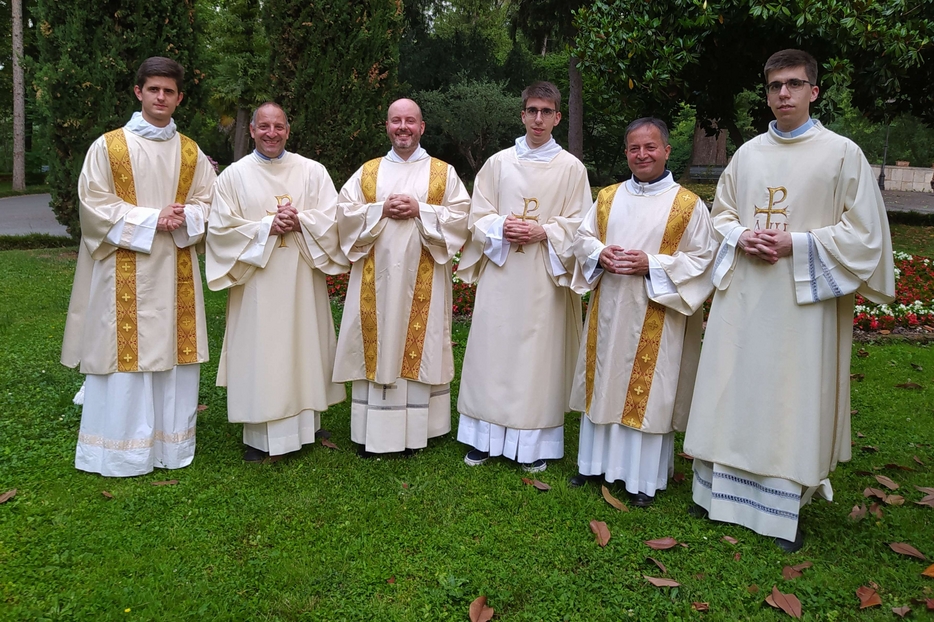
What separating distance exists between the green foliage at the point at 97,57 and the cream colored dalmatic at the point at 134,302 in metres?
7.37

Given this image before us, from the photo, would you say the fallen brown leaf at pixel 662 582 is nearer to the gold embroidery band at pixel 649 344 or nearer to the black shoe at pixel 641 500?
the black shoe at pixel 641 500

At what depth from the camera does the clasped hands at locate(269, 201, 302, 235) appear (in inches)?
177

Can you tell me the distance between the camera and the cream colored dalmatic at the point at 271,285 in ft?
14.8

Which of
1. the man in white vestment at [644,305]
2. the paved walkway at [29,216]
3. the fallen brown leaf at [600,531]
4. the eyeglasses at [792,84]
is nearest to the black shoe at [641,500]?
the man in white vestment at [644,305]

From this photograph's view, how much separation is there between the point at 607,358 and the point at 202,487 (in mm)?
2562

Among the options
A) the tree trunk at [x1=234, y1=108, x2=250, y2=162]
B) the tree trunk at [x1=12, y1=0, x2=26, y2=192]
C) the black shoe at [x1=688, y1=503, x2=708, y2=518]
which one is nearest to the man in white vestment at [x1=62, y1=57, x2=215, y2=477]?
the black shoe at [x1=688, y1=503, x2=708, y2=518]

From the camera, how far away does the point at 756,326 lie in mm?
3732

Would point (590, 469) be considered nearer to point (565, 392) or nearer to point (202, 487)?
point (565, 392)

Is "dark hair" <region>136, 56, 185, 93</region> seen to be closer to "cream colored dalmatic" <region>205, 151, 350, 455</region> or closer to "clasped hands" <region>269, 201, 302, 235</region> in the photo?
"cream colored dalmatic" <region>205, 151, 350, 455</region>

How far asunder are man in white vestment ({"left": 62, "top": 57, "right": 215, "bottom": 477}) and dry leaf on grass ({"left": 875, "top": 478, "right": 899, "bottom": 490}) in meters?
4.42

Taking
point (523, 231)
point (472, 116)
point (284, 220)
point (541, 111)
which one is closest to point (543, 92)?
point (541, 111)

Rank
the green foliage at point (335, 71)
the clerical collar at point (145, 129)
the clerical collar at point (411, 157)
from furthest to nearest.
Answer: the green foliage at point (335, 71) → the clerical collar at point (411, 157) → the clerical collar at point (145, 129)

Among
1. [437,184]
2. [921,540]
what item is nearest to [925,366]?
[921,540]

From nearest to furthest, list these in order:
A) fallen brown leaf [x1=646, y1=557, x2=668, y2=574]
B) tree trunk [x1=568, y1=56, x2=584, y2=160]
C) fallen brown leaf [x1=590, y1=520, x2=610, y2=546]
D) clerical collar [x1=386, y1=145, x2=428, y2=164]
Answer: fallen brown leaf [x1=646, y1=557, x2=668, y2=574] < fallen brown leaf [x1=590, y1=520, x2=610, y2=546] < clerical collar [x1=386, y1=145, x2=428, y2=164] < tree trunk [x1=568, y1=56, x2=584, y2=160]
